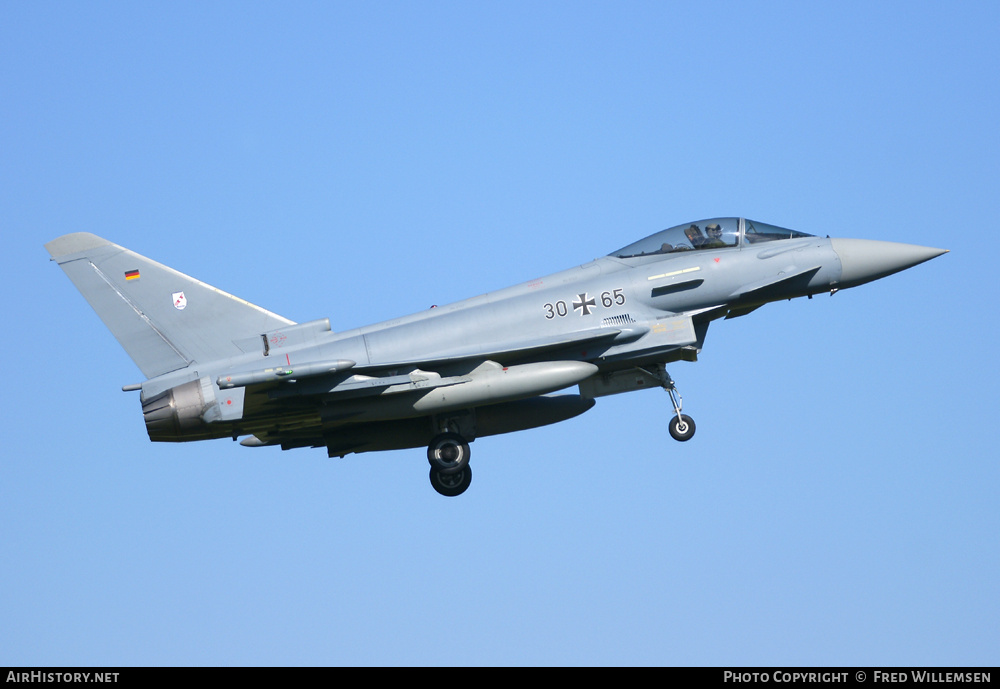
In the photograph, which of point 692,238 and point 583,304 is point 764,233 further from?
point 583,304

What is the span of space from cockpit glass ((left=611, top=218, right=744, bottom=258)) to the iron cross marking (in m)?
1.06

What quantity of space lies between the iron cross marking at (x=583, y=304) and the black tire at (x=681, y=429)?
7.23 feet

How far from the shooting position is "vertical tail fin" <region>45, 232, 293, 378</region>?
17.4m

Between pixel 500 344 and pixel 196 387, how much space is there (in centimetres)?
459

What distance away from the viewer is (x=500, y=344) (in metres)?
17.2

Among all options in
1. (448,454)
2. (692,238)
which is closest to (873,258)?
(692,238)

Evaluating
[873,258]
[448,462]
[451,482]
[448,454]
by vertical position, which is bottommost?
[451,482]

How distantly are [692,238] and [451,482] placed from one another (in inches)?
216

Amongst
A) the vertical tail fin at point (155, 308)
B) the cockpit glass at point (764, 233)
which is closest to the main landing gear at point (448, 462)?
the vertical tail fin at point (155, 308)

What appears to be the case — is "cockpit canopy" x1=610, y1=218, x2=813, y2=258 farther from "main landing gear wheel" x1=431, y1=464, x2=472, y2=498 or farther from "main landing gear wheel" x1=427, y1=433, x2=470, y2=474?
"main landing gear wheel" x1=431, y1=464, x2=472, y2=498

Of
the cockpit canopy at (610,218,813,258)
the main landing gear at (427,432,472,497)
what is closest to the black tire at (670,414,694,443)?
the cockpit canopy at (610,218,813,258)

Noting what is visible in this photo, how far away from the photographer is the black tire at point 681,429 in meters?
17.4

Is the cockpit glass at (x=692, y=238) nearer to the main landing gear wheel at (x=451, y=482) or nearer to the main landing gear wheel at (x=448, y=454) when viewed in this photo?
the main landing gear wheel at (x=448, y=454)

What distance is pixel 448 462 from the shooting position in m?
17.7
